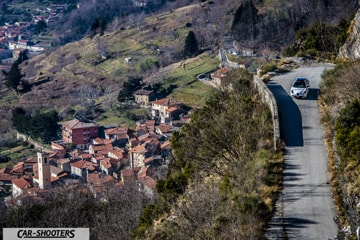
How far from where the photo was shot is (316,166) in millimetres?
10047

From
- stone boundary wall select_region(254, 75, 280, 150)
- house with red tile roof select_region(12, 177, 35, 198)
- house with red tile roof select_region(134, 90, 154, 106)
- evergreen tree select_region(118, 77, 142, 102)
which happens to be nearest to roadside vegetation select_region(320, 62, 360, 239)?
stone boundary wall select_region(254, 75, 280, 150)

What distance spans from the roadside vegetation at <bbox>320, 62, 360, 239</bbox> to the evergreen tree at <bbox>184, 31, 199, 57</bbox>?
30089 mm

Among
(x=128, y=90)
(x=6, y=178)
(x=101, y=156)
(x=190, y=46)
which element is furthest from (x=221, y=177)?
(x=190, y=46)

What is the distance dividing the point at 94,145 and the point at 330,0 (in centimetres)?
1647

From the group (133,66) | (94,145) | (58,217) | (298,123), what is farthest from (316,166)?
(133,66)

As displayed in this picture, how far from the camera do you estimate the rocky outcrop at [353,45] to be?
56.7ft

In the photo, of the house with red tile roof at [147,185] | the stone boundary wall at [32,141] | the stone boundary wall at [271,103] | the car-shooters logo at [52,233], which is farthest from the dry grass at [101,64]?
the car-shooters logo at [52,233]

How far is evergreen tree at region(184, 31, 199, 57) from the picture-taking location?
43656 mm

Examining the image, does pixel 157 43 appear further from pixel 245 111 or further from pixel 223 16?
pixel 245 111

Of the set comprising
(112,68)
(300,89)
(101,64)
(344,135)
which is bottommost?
(101,64)

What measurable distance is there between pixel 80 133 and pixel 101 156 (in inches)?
181

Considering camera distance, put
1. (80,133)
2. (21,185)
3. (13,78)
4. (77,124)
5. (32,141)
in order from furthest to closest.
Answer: (13,78)
(32,141)
(77,124)
(80,133)
(21,185)

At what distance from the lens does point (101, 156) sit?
30.2 m

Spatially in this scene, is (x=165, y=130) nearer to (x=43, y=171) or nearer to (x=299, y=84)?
(x=43, y=171)
